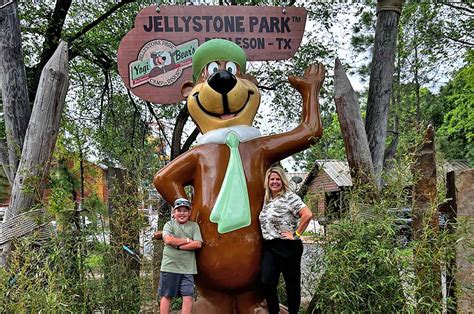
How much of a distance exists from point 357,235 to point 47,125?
81.7 inches

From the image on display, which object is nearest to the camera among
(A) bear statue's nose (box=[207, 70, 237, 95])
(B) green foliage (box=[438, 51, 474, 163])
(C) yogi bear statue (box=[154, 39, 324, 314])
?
(C) yogi bear statue (box=[154, 39, 324, 314])

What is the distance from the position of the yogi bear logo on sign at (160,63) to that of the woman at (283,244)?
4.92 ft

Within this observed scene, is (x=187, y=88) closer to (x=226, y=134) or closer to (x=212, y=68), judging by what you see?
(x=212, y=68)

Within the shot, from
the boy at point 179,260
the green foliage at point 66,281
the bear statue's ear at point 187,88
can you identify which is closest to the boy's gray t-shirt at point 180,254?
the boy at point 179,260

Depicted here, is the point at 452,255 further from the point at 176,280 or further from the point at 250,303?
the point at 176,280

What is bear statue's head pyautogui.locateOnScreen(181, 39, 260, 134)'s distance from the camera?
2684 mm

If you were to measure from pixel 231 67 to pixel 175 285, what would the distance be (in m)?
1.34

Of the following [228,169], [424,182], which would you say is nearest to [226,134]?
[228,169]

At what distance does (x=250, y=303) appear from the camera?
257cm

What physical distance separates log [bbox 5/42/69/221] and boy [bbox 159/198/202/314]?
102 centimetres

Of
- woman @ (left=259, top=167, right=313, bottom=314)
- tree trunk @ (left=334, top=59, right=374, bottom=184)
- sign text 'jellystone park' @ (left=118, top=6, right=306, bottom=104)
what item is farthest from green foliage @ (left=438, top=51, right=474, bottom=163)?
woman @ (left=259, top=167, right=313, bottom=314)

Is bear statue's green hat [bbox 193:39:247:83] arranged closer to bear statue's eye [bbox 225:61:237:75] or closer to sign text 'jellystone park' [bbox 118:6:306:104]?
bear statue's eye [bbox 225:61:237:75]

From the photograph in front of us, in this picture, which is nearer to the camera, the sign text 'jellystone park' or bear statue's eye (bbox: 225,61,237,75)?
bear statue's eye (bbox: 225,61,237,75)

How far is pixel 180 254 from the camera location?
8.05 feet
